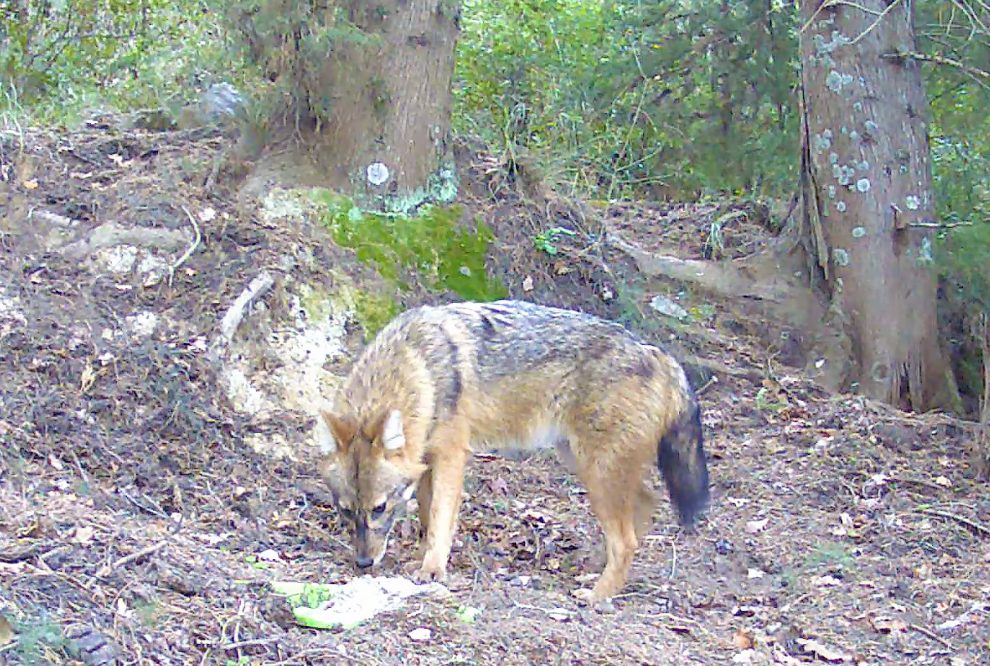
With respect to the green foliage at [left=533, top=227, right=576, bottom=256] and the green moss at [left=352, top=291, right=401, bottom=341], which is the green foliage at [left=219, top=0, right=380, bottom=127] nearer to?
the green moss at [left=352, top=291, right=401, bottom=341]

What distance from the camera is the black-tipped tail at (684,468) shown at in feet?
23.7

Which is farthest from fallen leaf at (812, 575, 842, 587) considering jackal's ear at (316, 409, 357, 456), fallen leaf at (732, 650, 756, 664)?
jackal's ear at (316, 409, 357, 456)

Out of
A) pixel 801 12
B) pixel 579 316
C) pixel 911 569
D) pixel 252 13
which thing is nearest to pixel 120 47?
pixel 252 13

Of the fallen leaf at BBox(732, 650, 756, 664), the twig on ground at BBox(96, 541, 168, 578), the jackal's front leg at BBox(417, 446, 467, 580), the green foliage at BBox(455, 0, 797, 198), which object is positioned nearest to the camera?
the twig on ground at BBox(96, 541, 168, 578)

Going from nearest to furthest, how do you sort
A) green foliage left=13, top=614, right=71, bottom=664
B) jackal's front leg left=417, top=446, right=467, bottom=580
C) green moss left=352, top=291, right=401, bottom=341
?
green foliage left=13, top=614, right=71, bottom=664 → jackal's front leg left=417, top=446, right=467, bottom=580 → green moss left=352, top=291, right=401, bottom=341

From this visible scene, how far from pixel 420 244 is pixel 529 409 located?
9.32 feet

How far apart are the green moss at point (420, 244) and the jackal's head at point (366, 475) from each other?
263 centimetres

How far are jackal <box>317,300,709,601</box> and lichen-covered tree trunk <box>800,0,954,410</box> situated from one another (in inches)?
142

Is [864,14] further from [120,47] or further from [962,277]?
[120,47]

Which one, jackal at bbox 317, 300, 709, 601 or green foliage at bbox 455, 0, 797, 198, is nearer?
jackal at bbox 317, 300, 709, 601

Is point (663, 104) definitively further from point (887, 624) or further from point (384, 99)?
point (887, 624)

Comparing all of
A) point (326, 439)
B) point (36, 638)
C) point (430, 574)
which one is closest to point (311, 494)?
point (326, 439)

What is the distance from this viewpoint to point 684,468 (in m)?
7.29

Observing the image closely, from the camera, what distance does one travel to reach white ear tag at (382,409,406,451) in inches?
258
